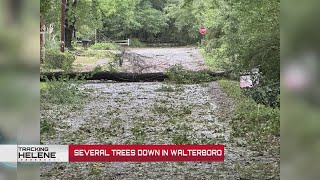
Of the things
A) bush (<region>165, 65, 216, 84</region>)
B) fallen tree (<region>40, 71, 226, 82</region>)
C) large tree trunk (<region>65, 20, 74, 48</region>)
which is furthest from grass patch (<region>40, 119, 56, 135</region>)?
bush (<region>165, 65, 216, 84</region>)

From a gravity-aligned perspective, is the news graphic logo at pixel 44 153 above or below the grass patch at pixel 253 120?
below

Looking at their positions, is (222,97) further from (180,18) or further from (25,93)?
(25,93)

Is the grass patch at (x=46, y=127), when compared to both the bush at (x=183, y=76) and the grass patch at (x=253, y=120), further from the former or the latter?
the grass patch at (x=253, y=120)

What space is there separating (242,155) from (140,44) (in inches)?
52.0

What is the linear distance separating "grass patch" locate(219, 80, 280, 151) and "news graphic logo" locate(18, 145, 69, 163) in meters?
1.49

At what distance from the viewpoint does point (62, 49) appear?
460 centimetres

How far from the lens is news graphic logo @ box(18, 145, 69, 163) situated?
14.8ft

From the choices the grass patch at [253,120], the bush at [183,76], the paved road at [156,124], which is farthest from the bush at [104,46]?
the grass patch at [253,120]

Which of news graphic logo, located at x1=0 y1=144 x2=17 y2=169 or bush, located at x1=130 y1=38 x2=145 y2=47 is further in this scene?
bush, located at x1=130 y1=38 x2=145 y2=47

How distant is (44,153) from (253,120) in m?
1.83

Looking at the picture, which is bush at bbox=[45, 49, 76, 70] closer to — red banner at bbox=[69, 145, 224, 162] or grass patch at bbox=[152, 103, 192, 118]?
red banner at bbox=[69, 145, 224, 162]

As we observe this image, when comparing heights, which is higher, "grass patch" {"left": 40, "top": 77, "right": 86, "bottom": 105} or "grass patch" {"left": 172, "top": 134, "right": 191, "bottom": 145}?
"grass patch" {"left": 40, "top": 77, "right": 86, "bottom": 105}

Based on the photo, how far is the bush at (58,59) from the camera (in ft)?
14.9

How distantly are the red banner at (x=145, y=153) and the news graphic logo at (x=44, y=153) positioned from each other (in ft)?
0.23
